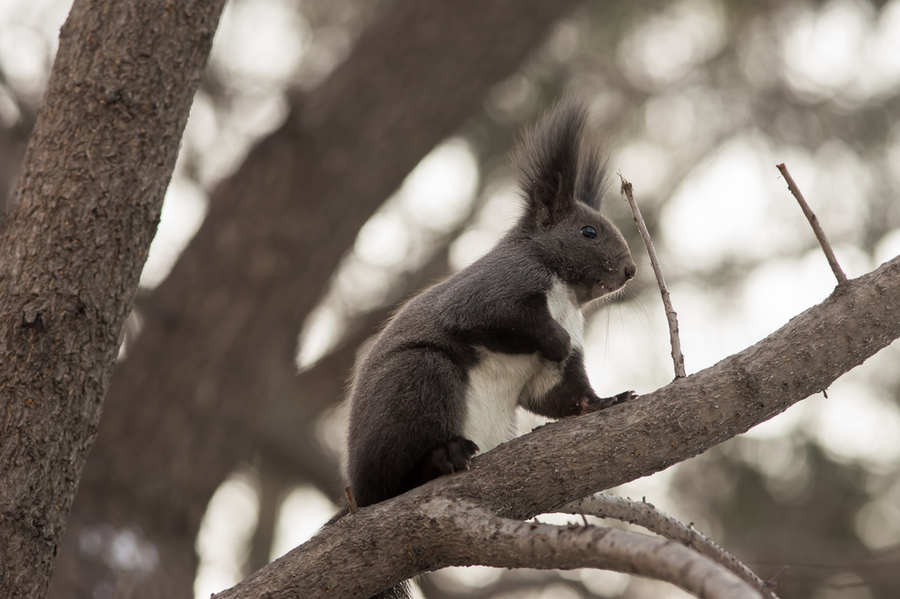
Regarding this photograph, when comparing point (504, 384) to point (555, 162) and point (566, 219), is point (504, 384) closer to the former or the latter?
point (566, 219)

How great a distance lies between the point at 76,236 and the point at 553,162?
2.10 m

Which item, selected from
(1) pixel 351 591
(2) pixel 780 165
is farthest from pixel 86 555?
(2) pixel 780 165

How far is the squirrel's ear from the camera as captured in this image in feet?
13.8

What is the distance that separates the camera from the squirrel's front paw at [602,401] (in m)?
3.15

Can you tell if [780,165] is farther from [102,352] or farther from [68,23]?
[68,23]

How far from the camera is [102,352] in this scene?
3.17 meters

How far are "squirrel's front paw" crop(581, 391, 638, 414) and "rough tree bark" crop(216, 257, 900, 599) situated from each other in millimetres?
256

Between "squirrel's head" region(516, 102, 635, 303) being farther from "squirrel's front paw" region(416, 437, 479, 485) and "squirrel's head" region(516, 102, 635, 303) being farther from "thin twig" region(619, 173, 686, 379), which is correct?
"squirrel's front paw" region(416, 437, 479, 485)

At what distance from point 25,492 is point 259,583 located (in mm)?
830

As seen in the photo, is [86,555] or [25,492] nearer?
[25,492]

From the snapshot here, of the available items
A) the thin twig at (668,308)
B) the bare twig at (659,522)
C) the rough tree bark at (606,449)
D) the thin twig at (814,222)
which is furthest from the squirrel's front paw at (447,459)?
the thin twig at (814,222)

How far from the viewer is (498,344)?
359cm

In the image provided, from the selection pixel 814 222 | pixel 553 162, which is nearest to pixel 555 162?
pixel 553 162

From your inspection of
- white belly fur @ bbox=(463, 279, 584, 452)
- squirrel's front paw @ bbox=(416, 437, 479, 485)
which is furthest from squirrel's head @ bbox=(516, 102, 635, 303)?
squirrel's front paw @ bbox=(416, 437, 479, 485)
